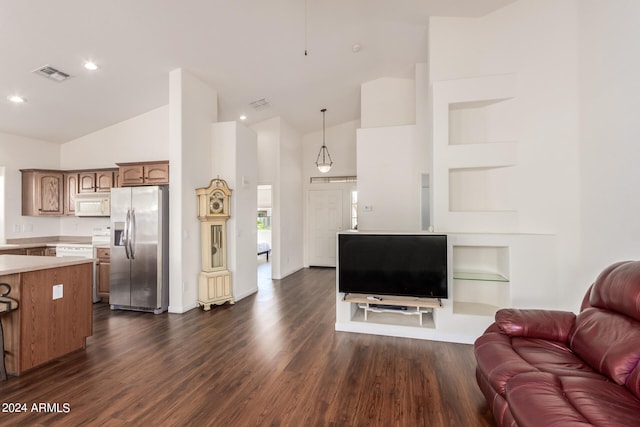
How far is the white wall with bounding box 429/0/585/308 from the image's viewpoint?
340 centimetres

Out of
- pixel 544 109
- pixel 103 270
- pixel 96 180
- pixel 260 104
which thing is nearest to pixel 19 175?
pixel 96 180

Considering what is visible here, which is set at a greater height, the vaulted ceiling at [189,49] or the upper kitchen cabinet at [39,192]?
the vaulted ceiling at [189,49]

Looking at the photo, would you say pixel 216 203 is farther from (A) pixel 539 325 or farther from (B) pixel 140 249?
(A) pixel 539 325

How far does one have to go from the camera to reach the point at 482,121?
3.78m

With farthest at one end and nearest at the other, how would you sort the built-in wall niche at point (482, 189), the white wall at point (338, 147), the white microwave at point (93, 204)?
1. the white wall at point (338, 147)
2. the white microwave at point (93, 204)
3. the built-in wall niche at point (482, 189)

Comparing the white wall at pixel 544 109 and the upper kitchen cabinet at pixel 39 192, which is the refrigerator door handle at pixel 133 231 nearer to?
the upper kitchen cabinet at pixel 39 192

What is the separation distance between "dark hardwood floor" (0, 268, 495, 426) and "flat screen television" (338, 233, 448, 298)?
596 mm

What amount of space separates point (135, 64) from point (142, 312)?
3.42m

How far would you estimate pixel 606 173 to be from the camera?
9.48 ft

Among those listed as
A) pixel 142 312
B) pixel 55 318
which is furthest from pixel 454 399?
pixel 142 312

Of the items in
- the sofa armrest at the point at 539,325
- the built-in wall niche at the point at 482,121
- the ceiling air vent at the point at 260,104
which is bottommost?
the sofa armrest at the point at 539,325

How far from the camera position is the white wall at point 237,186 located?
4875 mm

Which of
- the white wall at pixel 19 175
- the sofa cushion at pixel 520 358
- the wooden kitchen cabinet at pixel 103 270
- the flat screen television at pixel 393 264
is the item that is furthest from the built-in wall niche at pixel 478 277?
the white wall at pixel 19 175

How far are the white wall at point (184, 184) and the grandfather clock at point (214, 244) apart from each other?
124 mm
